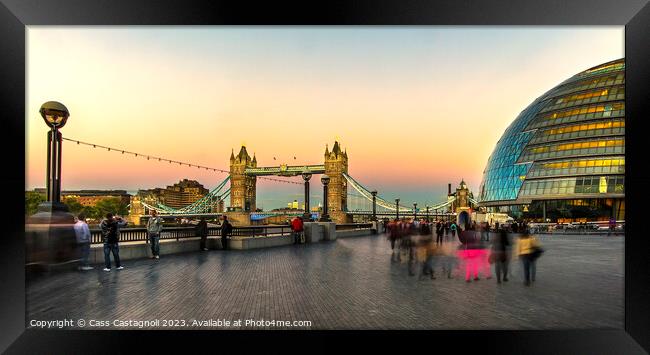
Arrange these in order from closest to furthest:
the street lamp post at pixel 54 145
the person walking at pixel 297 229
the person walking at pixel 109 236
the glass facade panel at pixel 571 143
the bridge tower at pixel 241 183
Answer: the street lamp post at pixel 54 145 → the person walking at pixel 109 236 → the person walking at pixel 297 229 → the glass facade panel at pixel 571 143 → the bridge tower at pixel 241 183

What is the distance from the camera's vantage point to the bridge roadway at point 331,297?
7.73m

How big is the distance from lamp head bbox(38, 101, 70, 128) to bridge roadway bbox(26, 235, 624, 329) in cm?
403

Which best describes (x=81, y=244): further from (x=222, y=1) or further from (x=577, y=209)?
(x=577, y=209)

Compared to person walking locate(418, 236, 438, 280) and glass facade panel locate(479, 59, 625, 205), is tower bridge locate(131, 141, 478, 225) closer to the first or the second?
glass facade panel locate(479, 59, 625, 205)

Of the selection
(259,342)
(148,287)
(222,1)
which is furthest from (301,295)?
(222,1)

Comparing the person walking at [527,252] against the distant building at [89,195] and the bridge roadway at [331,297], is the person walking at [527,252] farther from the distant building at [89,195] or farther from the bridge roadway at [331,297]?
the distant building at [89,195]

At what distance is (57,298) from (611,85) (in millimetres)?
76198

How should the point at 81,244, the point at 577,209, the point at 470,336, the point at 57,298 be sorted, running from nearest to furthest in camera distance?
the point at 470,336 → the point at 57,298 → the point at 81,244 → the point at 577,209

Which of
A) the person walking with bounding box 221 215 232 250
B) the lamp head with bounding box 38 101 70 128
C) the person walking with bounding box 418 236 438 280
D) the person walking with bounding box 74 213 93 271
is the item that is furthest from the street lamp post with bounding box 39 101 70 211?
the person walking with bounding box 418 236 438 280

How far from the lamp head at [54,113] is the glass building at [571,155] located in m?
67.2

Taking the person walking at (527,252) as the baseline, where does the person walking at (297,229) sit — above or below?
below

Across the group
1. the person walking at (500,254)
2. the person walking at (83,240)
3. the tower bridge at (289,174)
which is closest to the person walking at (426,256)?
the person walking at (500,254)

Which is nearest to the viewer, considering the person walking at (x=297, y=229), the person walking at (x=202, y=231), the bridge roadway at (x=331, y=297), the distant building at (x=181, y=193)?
the bridge roadway at (x=331, y=297)

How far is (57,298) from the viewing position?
905 cm
